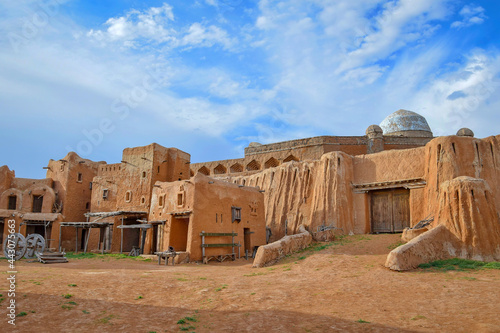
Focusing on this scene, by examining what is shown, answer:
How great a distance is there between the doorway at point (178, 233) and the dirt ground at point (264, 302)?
9152 millimetres

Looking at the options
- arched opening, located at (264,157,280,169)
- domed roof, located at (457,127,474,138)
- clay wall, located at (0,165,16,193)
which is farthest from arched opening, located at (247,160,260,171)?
clay wall, located at (0,165,16,193)

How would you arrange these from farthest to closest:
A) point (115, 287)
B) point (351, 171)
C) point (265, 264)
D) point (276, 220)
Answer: point (276, 220) → point (351, 171) → point (265, 264) → point (115, 287)

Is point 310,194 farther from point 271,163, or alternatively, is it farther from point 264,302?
point 264,302

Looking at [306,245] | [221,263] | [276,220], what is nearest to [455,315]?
[306,245]

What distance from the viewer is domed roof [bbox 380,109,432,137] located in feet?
131

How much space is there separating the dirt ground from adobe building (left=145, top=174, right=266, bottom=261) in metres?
7.05

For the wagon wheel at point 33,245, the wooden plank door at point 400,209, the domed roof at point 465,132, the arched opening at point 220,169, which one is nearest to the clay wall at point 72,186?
the arched opening at point 220,169

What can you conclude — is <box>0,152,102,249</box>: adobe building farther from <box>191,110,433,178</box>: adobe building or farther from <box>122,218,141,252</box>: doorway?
<box>191,110,433,178</box>: adobe building

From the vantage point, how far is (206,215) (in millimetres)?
21266

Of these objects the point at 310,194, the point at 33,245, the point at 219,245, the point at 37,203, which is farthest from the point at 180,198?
the point at 37,203

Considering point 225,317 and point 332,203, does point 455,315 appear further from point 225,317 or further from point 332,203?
point 332,203

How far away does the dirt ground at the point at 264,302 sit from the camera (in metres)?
8.22

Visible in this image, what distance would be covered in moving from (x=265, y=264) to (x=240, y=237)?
6.09m

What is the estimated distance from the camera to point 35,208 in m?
35.6
